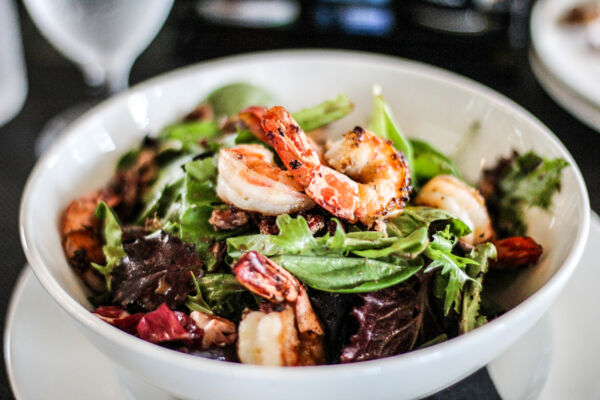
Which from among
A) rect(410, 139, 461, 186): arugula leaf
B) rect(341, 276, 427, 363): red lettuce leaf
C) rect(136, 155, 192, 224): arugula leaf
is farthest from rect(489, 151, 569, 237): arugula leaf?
rect(136, 155, 192, 224): arugula leaf

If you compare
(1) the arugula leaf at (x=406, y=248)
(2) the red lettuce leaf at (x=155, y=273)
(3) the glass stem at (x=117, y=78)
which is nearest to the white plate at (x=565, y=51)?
(1) the arugula leaf at (x=406, y=248)

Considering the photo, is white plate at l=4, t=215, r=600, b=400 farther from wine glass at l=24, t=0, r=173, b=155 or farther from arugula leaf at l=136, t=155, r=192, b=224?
wine glass at l=24, t=0, r=173, b=155

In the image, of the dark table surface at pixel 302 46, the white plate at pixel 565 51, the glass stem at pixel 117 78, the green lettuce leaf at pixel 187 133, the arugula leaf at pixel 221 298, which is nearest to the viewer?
the arugula leaf at pixel 221 298

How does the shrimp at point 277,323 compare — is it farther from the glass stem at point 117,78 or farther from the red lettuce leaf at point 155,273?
the glass stem at point 117,78

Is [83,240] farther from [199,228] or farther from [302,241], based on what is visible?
Result: [302,241]

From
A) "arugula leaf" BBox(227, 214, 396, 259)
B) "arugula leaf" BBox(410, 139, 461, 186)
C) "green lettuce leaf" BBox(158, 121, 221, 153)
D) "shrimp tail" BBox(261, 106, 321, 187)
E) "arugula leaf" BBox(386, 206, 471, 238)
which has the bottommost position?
"arugula leaf" BBox(410, 139, 461, 186)

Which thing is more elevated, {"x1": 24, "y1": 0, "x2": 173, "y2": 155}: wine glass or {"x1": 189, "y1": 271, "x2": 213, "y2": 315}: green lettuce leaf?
{"x1": 24, "y1": 0, "x2": 173, "y2": 155}: wine glass

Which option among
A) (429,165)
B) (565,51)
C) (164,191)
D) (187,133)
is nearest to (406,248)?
(429,165)
